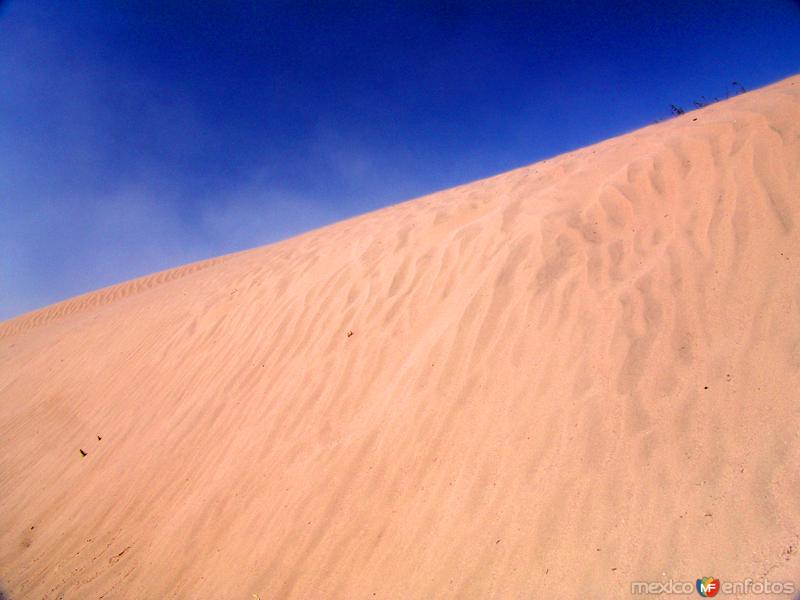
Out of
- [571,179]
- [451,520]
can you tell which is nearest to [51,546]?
[451,520]

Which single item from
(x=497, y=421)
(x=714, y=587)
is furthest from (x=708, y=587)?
(x=497, y=421)

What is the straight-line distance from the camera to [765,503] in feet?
6.20

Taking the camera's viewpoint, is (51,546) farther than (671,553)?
Yes

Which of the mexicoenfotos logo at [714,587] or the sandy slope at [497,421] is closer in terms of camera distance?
the mexicoenfotos logo at [714,587]

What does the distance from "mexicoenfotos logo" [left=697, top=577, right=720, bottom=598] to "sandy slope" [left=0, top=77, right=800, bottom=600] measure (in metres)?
0.03

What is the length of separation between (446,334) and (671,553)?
1916mm

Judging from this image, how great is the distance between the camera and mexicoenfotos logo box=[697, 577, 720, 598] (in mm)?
1702

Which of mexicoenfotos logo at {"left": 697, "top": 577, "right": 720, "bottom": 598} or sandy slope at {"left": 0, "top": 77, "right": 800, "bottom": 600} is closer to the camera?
mexicoenfotos logo at {"left": 697, "top": 577, "right": 720, "bottom": 598}

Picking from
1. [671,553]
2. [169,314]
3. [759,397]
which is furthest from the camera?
[169,314]

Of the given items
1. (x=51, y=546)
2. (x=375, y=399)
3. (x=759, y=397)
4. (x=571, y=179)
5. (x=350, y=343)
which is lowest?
(x=51, y=546)

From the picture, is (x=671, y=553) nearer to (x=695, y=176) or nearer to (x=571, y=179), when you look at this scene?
(x=695, y=176)

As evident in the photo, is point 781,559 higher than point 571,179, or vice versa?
point 571,179

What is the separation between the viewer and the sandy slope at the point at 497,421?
2.08 m

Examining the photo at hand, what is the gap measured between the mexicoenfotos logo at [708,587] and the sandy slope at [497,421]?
3 cm
